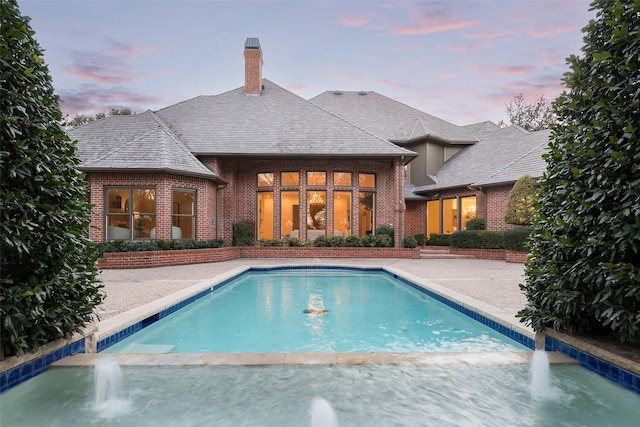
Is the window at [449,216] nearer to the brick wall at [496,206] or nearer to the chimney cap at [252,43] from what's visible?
the brick wall at [496,206]

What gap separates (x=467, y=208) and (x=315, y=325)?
14.9 metres

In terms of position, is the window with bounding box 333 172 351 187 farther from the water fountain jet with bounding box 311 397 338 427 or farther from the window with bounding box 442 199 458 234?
the water fountain jet with bounding box 311 397 338 427

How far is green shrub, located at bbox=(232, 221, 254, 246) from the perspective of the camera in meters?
15.9

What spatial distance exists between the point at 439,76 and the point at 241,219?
1503 cm

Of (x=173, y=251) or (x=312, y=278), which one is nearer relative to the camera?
(x=312, y=278)

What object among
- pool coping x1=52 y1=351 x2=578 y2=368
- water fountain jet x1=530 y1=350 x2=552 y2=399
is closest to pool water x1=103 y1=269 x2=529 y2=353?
pool coping x1=52 y1=351 x2=578 y2=368

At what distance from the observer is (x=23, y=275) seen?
311cm

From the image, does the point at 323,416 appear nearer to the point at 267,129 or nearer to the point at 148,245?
the point at 148,245

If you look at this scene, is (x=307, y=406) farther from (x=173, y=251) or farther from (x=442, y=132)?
(x=442, y=132)

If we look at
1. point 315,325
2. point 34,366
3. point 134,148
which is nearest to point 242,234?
point 134,148

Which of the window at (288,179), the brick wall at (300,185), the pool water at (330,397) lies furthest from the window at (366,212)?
the pool water at (330,397)

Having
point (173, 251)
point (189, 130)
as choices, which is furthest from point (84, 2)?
point (173, 251)

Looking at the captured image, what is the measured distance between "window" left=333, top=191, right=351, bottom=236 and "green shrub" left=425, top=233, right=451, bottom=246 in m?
5.53

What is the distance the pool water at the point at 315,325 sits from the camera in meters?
4.86
